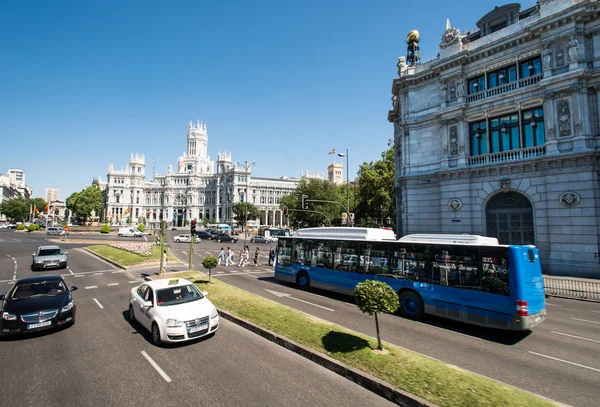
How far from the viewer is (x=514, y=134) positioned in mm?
24406

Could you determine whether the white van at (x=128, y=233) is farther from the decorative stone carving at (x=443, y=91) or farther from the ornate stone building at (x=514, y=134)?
the decorative stone carving at (x=443, y=91)

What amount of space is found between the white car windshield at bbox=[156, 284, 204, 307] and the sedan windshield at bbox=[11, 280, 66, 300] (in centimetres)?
405

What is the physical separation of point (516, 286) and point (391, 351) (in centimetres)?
521

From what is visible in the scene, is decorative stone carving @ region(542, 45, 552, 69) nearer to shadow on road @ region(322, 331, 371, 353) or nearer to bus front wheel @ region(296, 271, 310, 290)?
bus front wheel @ region(296, 271, 310, 290)

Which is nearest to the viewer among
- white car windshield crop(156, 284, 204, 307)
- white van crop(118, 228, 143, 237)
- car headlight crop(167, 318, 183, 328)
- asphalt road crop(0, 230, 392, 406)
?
asphalt road crop(0, 230, 392, 406)

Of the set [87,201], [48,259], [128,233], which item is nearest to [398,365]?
[48,259]

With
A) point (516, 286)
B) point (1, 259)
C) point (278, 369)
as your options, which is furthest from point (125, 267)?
point (516, 286)

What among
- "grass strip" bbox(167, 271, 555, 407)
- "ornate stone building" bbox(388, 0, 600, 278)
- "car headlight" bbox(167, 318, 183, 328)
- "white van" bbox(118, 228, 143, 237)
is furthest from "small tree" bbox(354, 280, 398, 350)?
"white van" bbox(118, 228, 143, 237)

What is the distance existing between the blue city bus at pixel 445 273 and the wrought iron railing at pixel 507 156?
50.5ft

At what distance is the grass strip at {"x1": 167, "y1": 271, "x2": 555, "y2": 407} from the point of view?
588cm

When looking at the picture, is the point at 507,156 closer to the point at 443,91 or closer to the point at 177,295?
the point at 443,91

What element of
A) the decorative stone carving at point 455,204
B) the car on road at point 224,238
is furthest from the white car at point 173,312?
the car on road at point 224,238

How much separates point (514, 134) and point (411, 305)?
64.8 ft

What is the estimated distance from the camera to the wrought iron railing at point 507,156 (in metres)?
22.8
